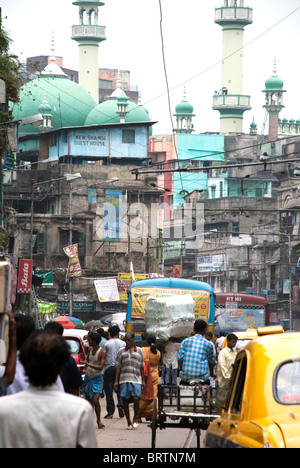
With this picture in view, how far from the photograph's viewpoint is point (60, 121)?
84.5 meters

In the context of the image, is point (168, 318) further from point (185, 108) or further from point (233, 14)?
point (185, 108)

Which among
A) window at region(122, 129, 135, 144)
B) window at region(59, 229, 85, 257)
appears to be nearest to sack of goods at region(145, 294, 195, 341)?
window at region(59, 229, 85, 257)

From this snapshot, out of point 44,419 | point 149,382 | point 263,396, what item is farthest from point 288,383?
point 149,382

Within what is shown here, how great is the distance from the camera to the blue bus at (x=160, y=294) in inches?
1029

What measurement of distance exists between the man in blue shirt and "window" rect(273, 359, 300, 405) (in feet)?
20.7

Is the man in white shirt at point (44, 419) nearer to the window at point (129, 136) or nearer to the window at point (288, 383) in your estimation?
the window at point (288, 383)

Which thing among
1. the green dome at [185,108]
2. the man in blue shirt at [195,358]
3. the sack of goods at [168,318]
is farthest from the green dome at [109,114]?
the man in blue shirt at [195,358]

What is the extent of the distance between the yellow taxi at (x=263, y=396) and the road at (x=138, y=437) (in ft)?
19.4

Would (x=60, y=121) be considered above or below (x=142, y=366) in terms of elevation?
above

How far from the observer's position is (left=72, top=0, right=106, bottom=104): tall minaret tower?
12606cm

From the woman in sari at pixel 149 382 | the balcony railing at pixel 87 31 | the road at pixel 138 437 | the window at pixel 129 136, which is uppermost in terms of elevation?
the balcony railing at pixel 87 31
